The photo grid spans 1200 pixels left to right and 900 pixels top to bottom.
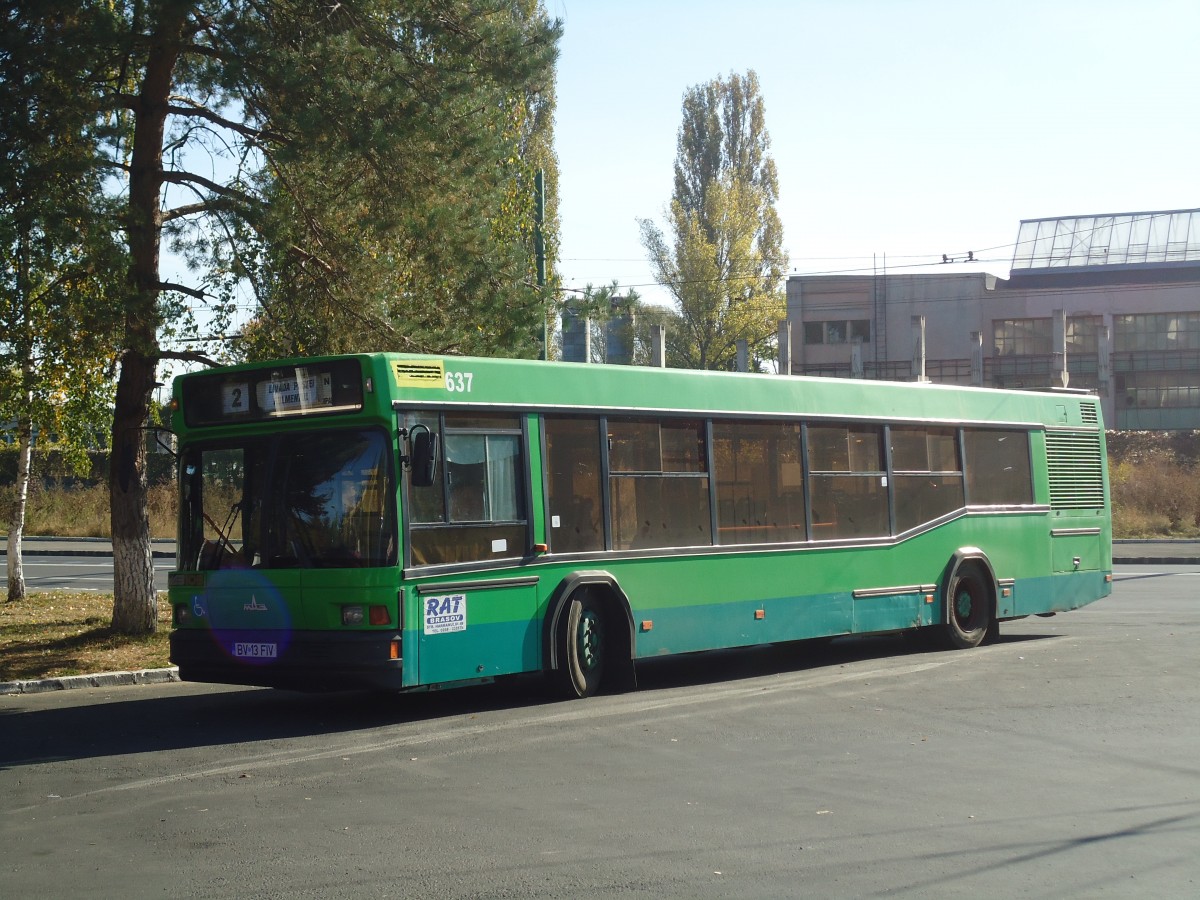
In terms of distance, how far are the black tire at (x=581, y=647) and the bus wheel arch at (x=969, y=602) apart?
5218 millimetres

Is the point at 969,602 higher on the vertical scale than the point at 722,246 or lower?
lower

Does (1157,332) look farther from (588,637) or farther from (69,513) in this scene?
(588,637)

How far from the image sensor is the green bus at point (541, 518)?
11000mm

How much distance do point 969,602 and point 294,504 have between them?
886 centimetres

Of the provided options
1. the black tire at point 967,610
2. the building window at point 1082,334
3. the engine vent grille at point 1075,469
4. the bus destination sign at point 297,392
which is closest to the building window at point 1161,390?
the building window at point 1082,334

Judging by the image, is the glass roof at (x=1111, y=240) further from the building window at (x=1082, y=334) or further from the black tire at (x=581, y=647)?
the black tire at (x=581, y=647)

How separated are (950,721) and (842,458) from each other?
4547mm

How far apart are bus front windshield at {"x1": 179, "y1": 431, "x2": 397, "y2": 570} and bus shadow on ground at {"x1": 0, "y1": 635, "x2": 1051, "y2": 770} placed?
1310mm

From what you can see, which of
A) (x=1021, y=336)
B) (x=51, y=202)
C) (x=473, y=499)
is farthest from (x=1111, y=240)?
(x=473, y=499)

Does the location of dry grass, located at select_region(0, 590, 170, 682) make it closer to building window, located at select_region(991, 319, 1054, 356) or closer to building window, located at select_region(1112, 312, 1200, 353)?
building window, located at select_region(991, 319, 1054, 356)

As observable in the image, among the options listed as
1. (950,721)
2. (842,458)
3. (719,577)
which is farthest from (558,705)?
(842,458)

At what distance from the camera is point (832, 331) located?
7369cm

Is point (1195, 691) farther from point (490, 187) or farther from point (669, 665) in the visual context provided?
point (490, 187)

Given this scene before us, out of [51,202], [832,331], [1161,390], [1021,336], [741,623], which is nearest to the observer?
[741,623]
